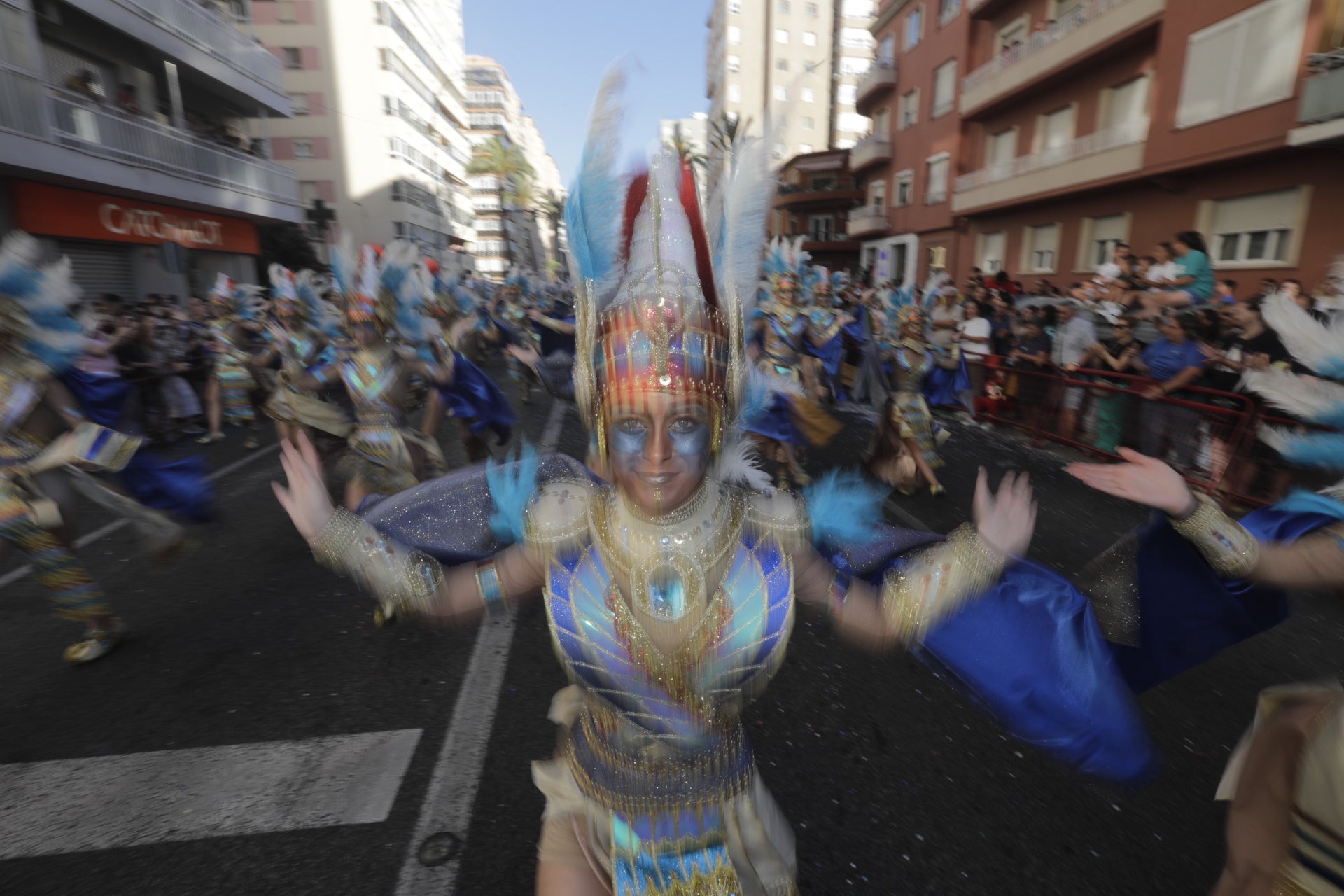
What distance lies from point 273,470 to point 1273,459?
33.7 ft

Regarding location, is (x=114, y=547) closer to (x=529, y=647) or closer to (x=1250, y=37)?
(x=529, y=647)

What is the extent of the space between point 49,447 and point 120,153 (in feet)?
51.0

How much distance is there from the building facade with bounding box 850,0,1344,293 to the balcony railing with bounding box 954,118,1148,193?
45 millimetres

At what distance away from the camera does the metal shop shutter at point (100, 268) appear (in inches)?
592

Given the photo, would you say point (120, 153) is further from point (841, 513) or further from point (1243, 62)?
point (1243, 62)

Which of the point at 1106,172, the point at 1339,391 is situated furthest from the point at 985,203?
the point at 1339,391

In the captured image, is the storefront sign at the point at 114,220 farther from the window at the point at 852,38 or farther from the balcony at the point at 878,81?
the window at the point at 852,38

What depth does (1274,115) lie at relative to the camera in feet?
38.9

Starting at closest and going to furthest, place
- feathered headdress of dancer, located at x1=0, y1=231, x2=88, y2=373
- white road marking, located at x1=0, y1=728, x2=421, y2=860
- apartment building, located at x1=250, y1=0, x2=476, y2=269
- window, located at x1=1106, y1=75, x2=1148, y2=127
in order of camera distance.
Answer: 1. white road marking, located at x1=0, y1=728, x2=421, y2=860
2. feathered headdress of dancer, located at x1=0, y1=231, x2=88, y2=373
3. window, located at x1=1106, y1=75, x2=1148, y2=127
4. apartment building, located at x1=250, y1=0, x2=476, y2=269

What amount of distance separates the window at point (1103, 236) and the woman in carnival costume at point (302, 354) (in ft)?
55.4

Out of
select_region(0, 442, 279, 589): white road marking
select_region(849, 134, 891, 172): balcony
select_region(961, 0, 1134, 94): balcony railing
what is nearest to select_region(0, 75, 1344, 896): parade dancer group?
select_region(0, 442, 279, 589): white road marking

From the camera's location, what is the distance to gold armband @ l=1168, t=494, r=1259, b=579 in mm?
1632

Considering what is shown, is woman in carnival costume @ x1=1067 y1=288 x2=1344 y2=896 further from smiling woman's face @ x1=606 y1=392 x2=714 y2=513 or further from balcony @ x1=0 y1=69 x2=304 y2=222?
balcony @ x1=0 y1=69 x2=304 y2=222

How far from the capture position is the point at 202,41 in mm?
18859
